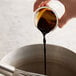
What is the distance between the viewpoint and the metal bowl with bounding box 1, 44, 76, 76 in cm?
61

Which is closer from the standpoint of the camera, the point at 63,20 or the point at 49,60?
the point at 49,60

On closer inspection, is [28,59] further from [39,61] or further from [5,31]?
[5,31]

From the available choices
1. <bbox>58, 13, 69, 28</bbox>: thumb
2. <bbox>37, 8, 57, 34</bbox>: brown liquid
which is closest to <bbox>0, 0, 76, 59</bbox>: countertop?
<bbox>58, 13, 69, 28</bbox>: thumb

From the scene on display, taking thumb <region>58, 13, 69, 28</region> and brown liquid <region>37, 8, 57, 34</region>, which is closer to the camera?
brown liquid <region>37, 8, 57, 34</region>

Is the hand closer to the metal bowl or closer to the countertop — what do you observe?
the countertop

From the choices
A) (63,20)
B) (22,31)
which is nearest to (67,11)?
(63,20)

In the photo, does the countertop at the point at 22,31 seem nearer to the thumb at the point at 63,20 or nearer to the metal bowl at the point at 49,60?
the thumb at the point at 63,20

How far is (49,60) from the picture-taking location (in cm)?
66

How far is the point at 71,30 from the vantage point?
0.83m

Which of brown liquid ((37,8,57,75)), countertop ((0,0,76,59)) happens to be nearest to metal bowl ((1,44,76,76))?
brown liquid ((37,8,57,75))

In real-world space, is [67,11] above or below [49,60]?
above

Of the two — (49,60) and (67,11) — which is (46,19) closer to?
(49,60)

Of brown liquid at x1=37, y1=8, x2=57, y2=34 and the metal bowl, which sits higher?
brown liquid at x1=37, y1=8, x2=57, y2=34

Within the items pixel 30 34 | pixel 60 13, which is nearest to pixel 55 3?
pixel 60 13
